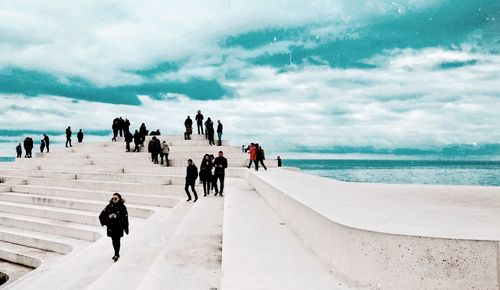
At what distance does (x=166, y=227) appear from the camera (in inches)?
383

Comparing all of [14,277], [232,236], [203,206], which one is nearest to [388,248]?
[232,236]

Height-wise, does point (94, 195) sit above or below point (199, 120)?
below

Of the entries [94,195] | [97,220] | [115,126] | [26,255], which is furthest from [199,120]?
[26,255]

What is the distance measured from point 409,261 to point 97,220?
1098cm

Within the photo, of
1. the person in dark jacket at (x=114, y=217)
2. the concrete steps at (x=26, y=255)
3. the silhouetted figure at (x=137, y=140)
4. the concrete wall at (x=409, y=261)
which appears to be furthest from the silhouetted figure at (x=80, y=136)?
the concrete wall at (x=409, y=261)

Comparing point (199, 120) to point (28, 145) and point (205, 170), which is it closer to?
point (205, 170)

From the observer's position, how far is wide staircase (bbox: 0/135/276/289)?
6434 mm

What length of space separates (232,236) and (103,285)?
2088 mm

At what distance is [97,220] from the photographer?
1248cm

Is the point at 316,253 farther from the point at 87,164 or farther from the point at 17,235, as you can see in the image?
the point at 87,164

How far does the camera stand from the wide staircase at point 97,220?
6.43 m

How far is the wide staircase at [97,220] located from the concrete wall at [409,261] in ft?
5.58

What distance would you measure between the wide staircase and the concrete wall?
5.58ft

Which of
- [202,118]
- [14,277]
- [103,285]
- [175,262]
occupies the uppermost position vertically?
[202,118]
